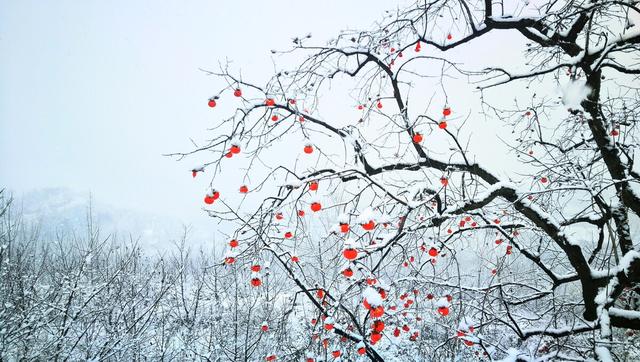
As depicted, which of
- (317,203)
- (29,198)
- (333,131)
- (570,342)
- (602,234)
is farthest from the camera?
(29,198)

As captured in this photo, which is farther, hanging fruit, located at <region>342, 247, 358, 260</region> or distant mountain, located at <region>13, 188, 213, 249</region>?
distant mountain, located at <region>13, 188, 213, 249</region>

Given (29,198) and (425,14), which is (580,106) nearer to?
(425,14)

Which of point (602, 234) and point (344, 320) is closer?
point (344, 320)

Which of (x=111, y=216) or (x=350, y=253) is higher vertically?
(x=111, y=216)

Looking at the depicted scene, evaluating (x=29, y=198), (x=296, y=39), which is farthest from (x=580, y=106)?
(x=29, y=198)

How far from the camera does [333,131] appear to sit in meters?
3.08

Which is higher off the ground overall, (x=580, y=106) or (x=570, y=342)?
(x=580, y=106)

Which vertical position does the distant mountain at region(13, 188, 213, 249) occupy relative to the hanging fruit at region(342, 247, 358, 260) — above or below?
above

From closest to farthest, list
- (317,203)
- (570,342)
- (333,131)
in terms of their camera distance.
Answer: (317,203) → (333,131) → (570,342)

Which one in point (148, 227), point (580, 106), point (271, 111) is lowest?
point (271, 111)

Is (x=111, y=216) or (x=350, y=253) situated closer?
(x=350, y=253)

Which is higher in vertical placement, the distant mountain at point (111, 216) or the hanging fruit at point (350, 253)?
the distant mountain at point (111, 216)

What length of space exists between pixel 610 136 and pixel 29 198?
133737 millimetres

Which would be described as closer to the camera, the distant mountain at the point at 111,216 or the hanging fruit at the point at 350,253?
the hanging fruit at the point at 350,253
